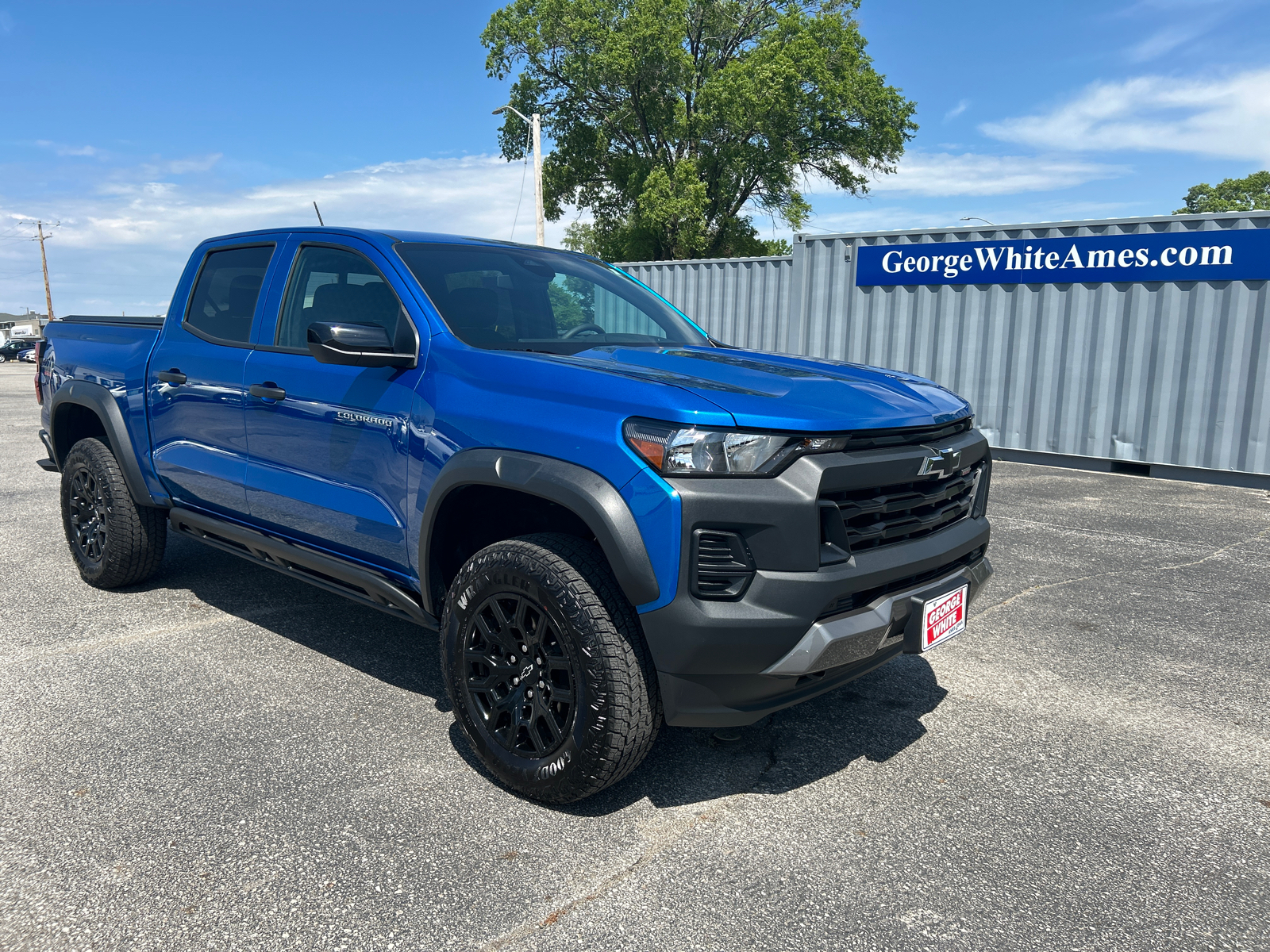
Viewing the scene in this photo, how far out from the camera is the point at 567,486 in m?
2.54

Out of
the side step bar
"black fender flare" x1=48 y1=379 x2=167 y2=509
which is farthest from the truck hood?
"black fender flare" x1=48 y1=379 x2=167 y2=509

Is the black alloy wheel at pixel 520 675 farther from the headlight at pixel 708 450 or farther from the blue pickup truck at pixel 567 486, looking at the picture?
the headlight at pixel 708 450

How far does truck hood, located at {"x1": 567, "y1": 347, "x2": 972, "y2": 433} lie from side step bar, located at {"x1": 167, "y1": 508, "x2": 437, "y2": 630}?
106 centimetres

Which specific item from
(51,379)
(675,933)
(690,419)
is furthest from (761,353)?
(51,379)

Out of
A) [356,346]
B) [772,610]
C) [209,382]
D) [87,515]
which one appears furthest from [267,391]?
[772,610]

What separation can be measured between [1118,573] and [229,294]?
206 inches

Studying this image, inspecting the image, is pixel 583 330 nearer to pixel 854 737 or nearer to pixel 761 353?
pixel 761 353

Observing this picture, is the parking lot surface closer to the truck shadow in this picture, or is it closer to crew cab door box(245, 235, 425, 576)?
the truck shadow

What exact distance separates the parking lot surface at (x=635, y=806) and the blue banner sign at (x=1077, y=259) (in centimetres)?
598

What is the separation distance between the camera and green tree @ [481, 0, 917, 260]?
30.1 m

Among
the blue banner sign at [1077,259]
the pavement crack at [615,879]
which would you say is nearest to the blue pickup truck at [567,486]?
the pavement crack at [615,879]

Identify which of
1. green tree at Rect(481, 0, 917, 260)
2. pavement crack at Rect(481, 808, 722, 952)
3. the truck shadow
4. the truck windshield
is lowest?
the truck shadow

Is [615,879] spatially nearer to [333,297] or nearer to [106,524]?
[333,297]

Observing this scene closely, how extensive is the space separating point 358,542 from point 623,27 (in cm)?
3221
